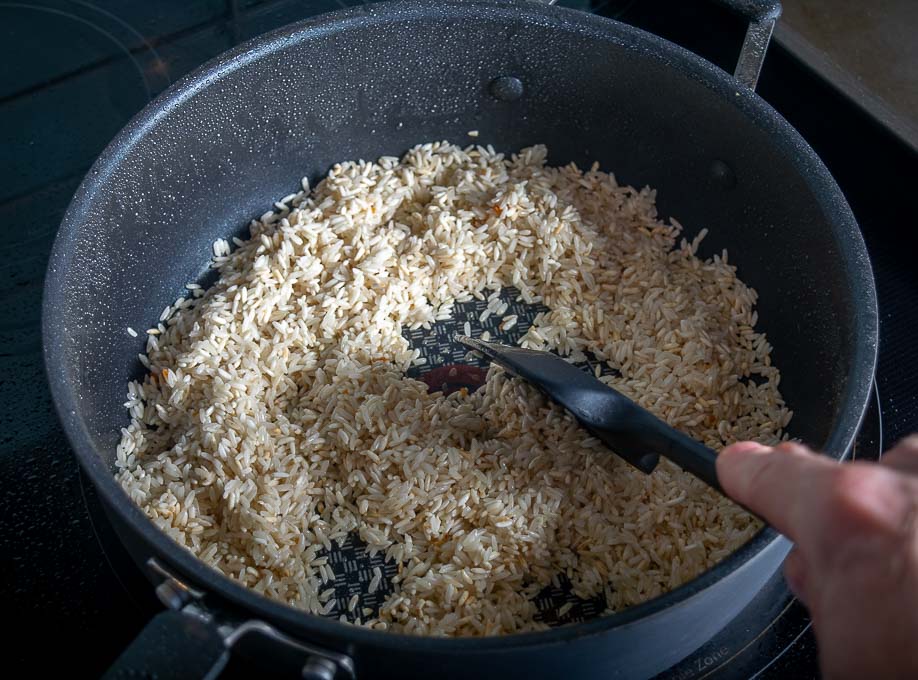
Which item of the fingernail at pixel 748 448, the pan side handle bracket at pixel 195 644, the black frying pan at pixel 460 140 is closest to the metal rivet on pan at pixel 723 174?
the black frying pan at pixel 460 140

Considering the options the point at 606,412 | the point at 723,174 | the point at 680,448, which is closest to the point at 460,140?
the point at 723,174

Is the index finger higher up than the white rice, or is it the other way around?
the index finger

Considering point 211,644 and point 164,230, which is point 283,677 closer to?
point 211,644

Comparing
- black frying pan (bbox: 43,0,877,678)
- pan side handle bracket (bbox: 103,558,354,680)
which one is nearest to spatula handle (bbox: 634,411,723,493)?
black frying pan (bbox: 43,0,877,678)

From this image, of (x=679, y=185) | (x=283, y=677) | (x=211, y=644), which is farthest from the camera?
(x=679, y=185)

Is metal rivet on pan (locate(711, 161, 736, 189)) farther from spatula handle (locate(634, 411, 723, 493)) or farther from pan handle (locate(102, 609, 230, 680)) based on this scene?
pan handle (locate(102, 609, 230, 680))

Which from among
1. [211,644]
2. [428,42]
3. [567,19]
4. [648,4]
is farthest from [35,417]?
[648,4]
